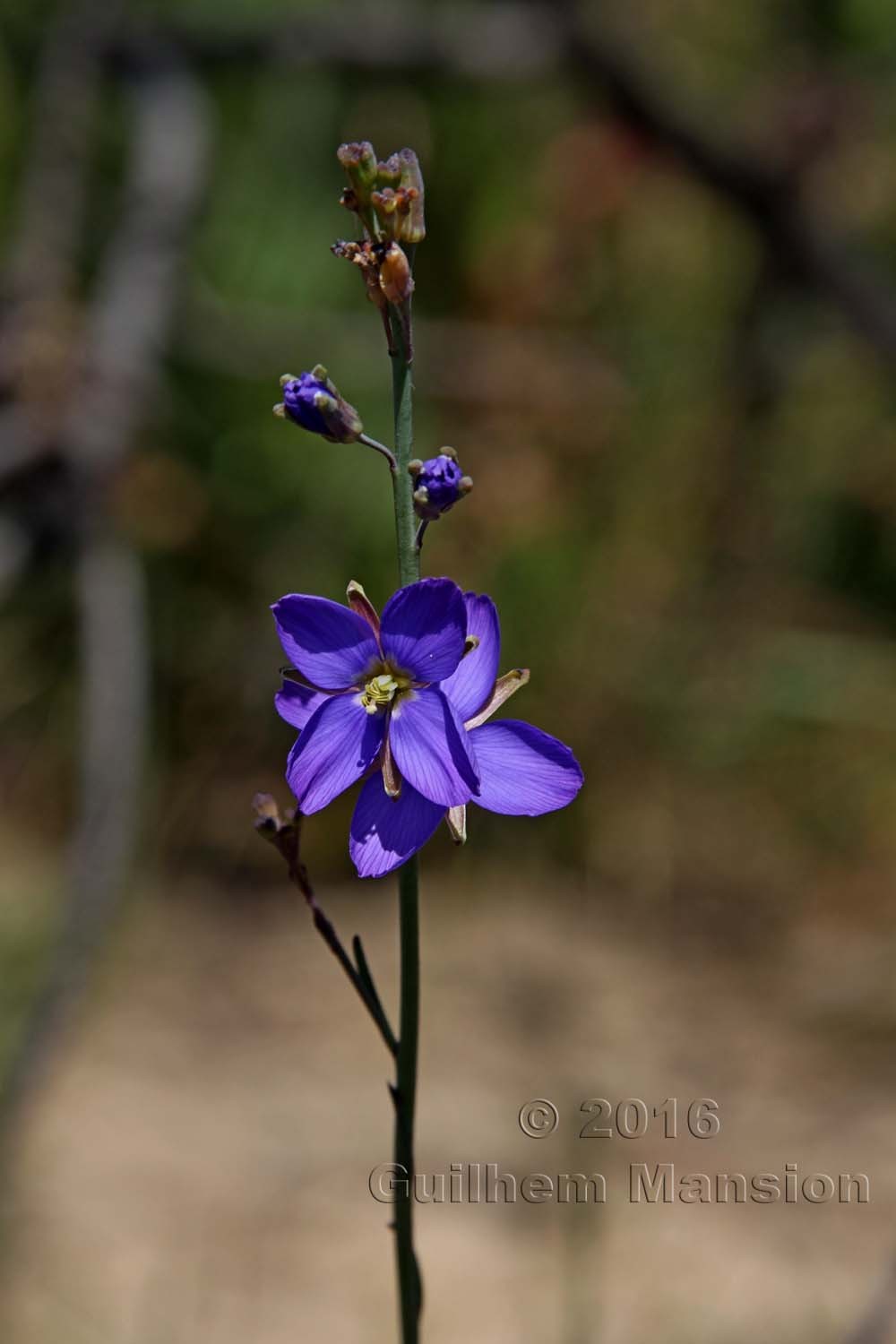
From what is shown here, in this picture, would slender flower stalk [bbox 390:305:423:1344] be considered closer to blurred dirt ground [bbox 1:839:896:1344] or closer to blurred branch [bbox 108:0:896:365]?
blurred dirt ground [bbox 1:839:896:1344]

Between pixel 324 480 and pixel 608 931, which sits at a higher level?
pixel 324 480

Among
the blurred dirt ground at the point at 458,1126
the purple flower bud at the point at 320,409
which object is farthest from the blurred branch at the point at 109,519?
the purple flower bud at the point at 320,409

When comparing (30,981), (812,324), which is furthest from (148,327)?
(812,324)

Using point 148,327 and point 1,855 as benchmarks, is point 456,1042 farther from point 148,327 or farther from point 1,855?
point 148,327

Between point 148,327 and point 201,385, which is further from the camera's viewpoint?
point 201,385

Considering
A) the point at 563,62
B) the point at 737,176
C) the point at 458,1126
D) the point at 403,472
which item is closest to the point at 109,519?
the point at 458,1126

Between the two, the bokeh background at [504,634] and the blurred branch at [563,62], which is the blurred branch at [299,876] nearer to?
the bokeh background at [504,634]

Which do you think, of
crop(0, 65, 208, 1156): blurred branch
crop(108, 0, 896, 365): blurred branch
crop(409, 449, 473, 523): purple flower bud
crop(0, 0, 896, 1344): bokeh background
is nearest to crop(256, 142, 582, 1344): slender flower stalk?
crop(409, 449, 473, 523): purple flower bud
